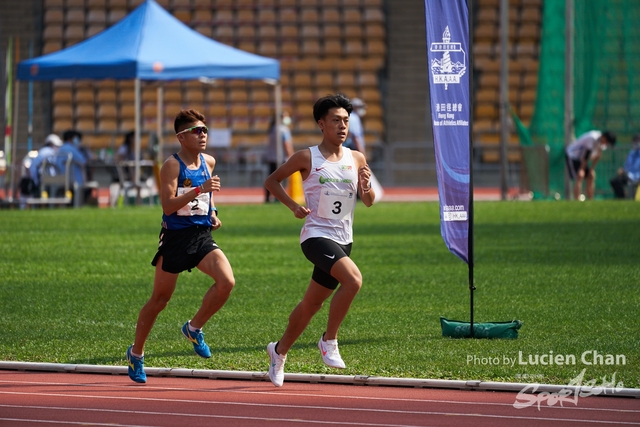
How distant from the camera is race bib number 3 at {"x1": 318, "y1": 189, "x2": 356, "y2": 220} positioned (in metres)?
7.88

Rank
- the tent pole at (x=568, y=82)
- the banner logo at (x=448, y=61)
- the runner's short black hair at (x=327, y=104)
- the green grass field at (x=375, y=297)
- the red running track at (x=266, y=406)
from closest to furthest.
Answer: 1. the red running track at (x=266, y=406)
2. the runner's short black hair at (x=327, y=104)
3. the green grass field at (x=375, y=297)
4. the banner logo at (x=448, y=61)
5. the tent pole at (x=568, y=82)

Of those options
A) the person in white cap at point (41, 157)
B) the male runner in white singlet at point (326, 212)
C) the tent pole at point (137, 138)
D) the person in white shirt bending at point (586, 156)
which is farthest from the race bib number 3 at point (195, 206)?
the person in white shirt bending at point (586, 156)

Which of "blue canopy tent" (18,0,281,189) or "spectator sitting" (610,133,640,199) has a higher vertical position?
"blue canopy tent" (18,0,281,189)

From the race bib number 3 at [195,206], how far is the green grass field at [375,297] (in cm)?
115

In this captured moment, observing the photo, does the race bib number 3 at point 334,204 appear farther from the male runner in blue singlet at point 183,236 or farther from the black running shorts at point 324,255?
the male runner in blue singlet at point 183,236

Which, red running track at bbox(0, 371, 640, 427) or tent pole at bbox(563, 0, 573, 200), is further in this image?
tent pole at bbox(563, 0, 573, 200)

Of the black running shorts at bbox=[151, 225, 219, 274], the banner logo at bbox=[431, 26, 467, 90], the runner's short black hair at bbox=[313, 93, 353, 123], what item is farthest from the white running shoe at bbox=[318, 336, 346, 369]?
the banner logo at bbox=[431, 26, 467, 90]

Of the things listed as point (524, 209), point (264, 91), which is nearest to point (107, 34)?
point (524, 209)

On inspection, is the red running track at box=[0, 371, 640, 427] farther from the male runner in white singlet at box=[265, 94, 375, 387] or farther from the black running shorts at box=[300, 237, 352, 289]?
the black running shorts at box=[300, 237, 352, 289]

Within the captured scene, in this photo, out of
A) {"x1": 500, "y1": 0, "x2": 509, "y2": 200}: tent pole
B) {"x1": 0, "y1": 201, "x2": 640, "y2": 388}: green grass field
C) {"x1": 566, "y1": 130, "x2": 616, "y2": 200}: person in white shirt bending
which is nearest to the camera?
{"x1": 0, "y1": 201, "x2": 640, "y2": 388}: green grass field

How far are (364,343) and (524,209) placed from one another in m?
14.6

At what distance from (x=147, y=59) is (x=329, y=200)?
17277 millimetres

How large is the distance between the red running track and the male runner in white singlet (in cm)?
35

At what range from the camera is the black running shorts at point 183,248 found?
26.0ft
